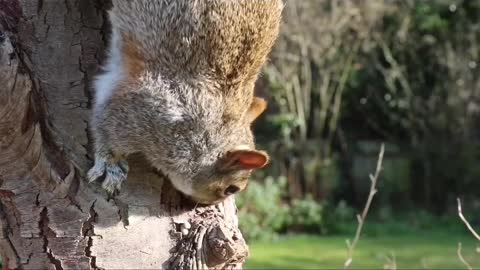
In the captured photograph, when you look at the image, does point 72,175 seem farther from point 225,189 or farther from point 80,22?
point 225,189

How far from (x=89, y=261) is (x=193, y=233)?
0.26 metres

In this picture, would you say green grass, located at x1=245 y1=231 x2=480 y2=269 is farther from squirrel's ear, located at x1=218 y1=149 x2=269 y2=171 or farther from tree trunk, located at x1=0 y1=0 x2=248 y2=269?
tree trunk, located at x1=0 y1=0 x2=248 y2=269

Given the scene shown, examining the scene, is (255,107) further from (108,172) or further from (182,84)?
(108,172)

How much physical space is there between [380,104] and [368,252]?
9.99 feet

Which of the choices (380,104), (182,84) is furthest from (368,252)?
(182,84)

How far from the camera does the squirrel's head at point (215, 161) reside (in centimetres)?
223

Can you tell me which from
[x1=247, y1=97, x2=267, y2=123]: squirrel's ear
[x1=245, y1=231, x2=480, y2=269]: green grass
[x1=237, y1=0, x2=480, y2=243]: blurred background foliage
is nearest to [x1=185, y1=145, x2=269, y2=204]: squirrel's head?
[x1=247, y1=97, x2=267, y2=123]: squirrel's ear

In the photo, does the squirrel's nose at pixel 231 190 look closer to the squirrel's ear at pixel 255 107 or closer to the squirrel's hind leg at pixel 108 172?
→ the squirrel's ear at pixel 255 107

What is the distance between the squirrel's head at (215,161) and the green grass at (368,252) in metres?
3.86

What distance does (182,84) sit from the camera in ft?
7.39

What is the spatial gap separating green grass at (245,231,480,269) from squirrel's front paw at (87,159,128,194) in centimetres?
441

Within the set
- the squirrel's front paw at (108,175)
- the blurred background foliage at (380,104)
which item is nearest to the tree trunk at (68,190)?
the squirrel's front paw at (108,175)

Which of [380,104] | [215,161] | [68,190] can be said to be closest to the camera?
[68,190]

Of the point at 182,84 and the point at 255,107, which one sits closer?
the point at 182,84
